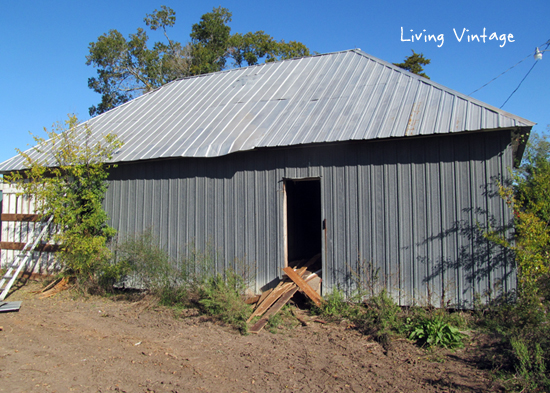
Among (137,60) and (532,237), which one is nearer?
(532,237)

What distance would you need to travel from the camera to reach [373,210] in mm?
7180

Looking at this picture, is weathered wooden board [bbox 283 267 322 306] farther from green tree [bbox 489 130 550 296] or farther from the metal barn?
green tree [bbox 489 130 550 296]

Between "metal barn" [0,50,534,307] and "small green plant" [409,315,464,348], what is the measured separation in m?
0.66

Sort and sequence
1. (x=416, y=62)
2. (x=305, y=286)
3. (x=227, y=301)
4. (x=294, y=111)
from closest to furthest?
(x=227, y=301) → (x=305, y=286) → (x=294, y=111) → (x=416, y=62)

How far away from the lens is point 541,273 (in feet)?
18.8

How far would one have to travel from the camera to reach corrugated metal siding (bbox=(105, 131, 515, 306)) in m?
6.54

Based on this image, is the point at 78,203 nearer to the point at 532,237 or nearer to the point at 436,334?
the point at 436,334

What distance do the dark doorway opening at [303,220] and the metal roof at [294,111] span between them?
7.30 ft

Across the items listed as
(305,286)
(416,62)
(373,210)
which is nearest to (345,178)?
(373,210)

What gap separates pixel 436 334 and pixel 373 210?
235 centimetres

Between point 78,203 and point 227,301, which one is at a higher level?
point 78,203

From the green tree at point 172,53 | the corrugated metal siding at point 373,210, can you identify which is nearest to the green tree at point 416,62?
the green tree at point 172,53

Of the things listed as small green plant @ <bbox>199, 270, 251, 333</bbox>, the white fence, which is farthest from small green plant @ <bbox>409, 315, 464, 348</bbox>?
the white fence

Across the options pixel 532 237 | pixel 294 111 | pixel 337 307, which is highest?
pixel 294 111
